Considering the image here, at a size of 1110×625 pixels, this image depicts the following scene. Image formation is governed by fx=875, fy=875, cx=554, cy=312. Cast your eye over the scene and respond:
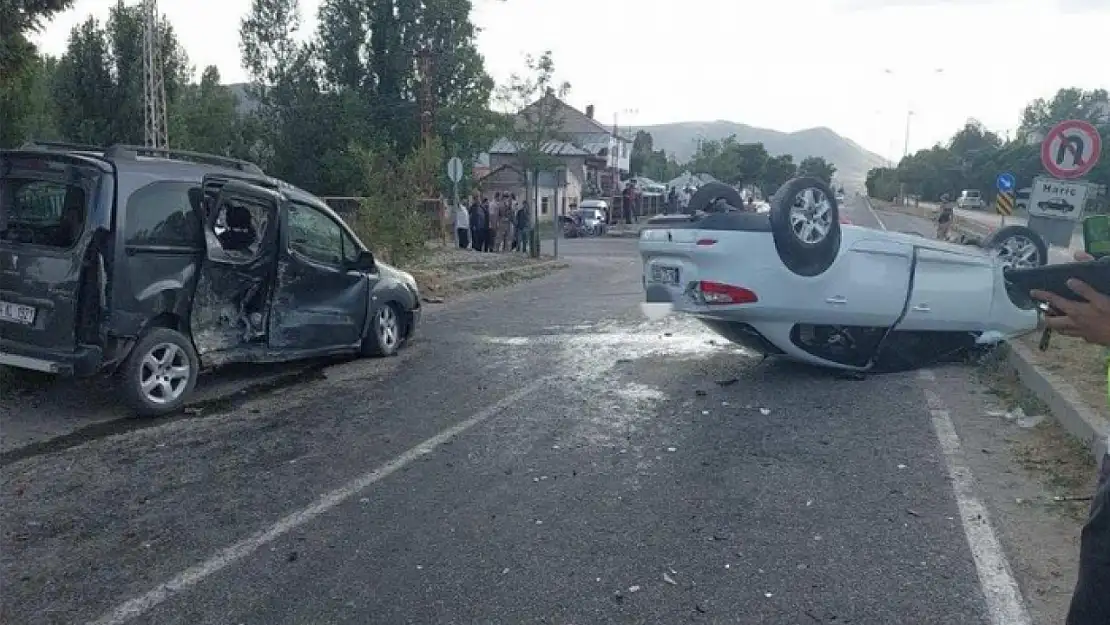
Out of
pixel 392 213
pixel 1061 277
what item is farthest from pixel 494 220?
pixel 1061 277

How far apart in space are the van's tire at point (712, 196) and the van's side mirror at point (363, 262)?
3274mm

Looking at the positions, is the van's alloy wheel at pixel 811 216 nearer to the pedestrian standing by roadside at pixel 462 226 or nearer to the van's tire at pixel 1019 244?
the van's tire at pixel 1019 244

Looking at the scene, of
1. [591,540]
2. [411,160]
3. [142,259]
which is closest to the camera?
[591,540]

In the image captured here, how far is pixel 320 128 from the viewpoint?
38.7m

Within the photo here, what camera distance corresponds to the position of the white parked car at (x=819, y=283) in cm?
751

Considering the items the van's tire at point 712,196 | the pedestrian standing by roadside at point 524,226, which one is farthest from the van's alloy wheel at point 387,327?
the pedestrian standing by roadside at point 524,226

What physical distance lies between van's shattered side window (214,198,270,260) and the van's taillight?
152 inches

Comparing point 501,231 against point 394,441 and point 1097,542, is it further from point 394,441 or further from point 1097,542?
point 1097,542

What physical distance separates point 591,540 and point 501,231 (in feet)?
72.3

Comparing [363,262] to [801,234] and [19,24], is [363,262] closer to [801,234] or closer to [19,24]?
[801,234]

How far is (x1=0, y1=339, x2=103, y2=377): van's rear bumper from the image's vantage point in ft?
20.3

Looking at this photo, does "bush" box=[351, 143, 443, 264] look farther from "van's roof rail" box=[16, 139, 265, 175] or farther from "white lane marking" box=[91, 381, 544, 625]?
"white lane marking" box=[91, 381, 544, 625]

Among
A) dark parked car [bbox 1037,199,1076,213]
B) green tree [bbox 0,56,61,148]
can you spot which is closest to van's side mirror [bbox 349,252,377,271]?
dark parked car [bbox 1037,199,1076,213]

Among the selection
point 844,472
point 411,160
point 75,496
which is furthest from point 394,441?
point 411,160
